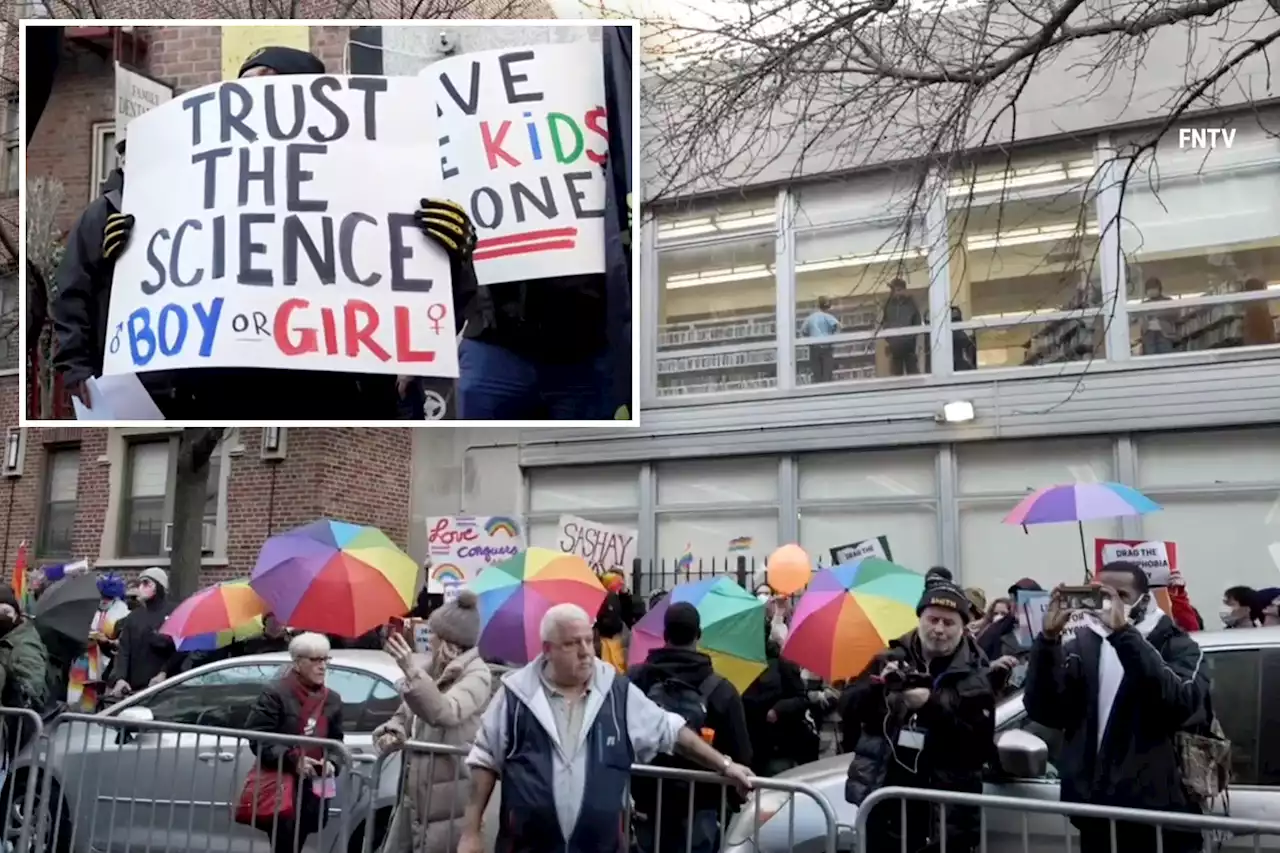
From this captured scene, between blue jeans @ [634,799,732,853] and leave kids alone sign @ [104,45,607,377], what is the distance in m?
2.12

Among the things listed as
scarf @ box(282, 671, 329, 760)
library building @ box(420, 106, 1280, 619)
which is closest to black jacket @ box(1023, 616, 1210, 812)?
scarf @ box(282, 671, 329, 760)

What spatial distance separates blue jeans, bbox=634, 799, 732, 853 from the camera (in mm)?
4938

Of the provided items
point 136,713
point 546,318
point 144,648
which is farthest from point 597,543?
point 546,318

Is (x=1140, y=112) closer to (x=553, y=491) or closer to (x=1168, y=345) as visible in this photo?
(x=1168, y=345)

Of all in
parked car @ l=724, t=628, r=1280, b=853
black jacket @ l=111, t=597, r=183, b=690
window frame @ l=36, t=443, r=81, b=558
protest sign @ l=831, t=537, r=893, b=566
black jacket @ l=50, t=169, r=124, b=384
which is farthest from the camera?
window frame @ l=36, t=443, r=81, b=558

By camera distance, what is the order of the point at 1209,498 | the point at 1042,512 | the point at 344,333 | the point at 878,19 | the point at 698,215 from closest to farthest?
1. the point at 344,333
2. the point at 878,19
3. the point at 1042,512
4. the point at 1209,498
5. the point at 698,215

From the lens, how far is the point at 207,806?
6039 millimetres

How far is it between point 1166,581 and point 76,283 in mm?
5313

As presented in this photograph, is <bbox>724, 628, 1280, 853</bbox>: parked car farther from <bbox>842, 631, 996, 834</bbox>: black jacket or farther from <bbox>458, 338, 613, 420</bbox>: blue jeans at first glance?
<bbox>458, 338, 613, 420</bbox>: blue jeans

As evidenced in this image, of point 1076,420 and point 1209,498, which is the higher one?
point 1076,420

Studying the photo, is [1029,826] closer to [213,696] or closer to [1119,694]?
[1119,694]

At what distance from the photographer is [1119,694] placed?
460 centimetres

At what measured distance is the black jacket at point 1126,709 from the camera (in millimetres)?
4422

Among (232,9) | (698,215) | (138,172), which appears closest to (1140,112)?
(698,215)
